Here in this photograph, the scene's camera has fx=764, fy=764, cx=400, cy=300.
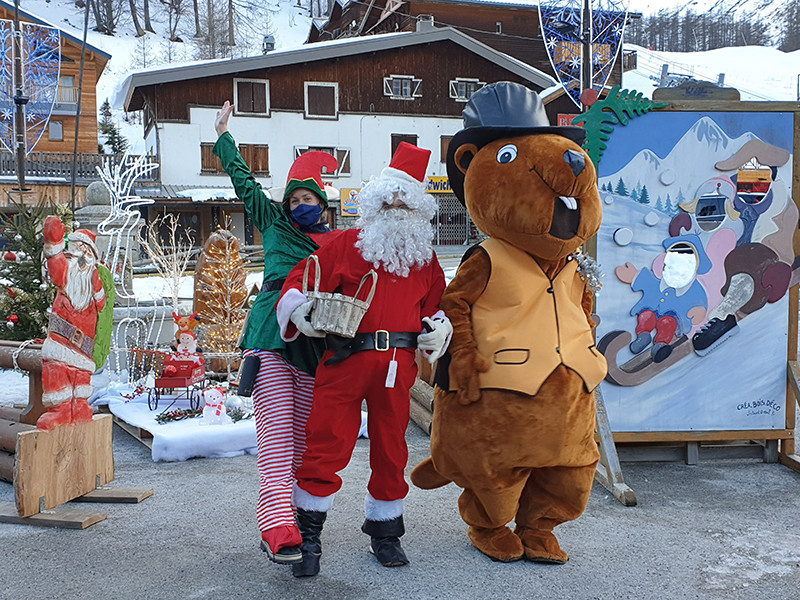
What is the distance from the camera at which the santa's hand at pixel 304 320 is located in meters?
3.10

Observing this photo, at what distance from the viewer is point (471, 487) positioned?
335cm

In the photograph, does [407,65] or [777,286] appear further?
[407,65]

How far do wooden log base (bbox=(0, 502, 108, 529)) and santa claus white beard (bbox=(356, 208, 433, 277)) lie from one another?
2.07 m

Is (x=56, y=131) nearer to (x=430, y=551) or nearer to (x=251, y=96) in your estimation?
(x=251, y=96)

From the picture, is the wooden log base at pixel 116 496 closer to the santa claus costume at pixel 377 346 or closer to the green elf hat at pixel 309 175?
the santa claus costume at pixel 377 346

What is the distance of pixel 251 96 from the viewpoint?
2530cm

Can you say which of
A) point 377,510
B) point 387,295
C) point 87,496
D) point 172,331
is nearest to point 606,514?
point 377,510

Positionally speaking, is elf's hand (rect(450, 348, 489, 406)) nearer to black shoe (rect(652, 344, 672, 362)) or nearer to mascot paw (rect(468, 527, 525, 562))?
mascot paw (rect(468, 527, 525, 562))

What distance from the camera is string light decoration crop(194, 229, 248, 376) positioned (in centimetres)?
683

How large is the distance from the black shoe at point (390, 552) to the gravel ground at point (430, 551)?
36 mm

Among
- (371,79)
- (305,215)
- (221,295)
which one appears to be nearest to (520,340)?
(305,215)

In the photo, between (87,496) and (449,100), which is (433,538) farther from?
(449,100)

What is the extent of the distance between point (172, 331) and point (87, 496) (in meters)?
4.38

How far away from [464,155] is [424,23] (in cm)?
2763
